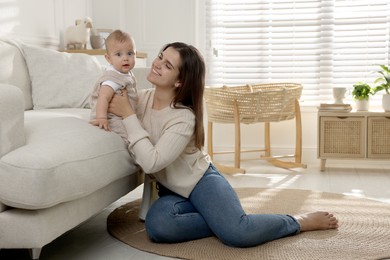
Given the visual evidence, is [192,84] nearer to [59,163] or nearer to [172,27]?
[59,163]

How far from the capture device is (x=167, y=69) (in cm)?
234

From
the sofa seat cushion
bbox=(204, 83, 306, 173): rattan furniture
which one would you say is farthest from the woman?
bbox=(204, 83, 306, 173): rattan furniture

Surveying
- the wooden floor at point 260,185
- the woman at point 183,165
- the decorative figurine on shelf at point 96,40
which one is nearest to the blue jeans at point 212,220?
the woman at point 183,165

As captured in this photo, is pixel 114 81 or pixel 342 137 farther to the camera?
pixel 342 137

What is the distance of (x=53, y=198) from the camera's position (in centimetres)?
182

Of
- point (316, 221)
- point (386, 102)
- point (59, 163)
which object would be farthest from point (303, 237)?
point (386, 102)

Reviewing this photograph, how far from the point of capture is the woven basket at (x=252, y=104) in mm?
4285

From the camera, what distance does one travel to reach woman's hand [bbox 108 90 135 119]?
233 cm

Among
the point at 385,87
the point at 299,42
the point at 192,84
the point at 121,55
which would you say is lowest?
the point at 385,87

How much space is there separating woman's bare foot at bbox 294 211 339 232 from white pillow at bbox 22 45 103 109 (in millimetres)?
1301

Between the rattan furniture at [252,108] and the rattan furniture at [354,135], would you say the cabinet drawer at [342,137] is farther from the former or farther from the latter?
the rattan furniture at [252,108]

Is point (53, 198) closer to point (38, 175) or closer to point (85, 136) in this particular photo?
point (38, 175)

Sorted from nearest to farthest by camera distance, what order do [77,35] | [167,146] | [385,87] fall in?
[167,146], [77,35], [385,87]

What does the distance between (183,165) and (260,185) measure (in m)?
1.55
